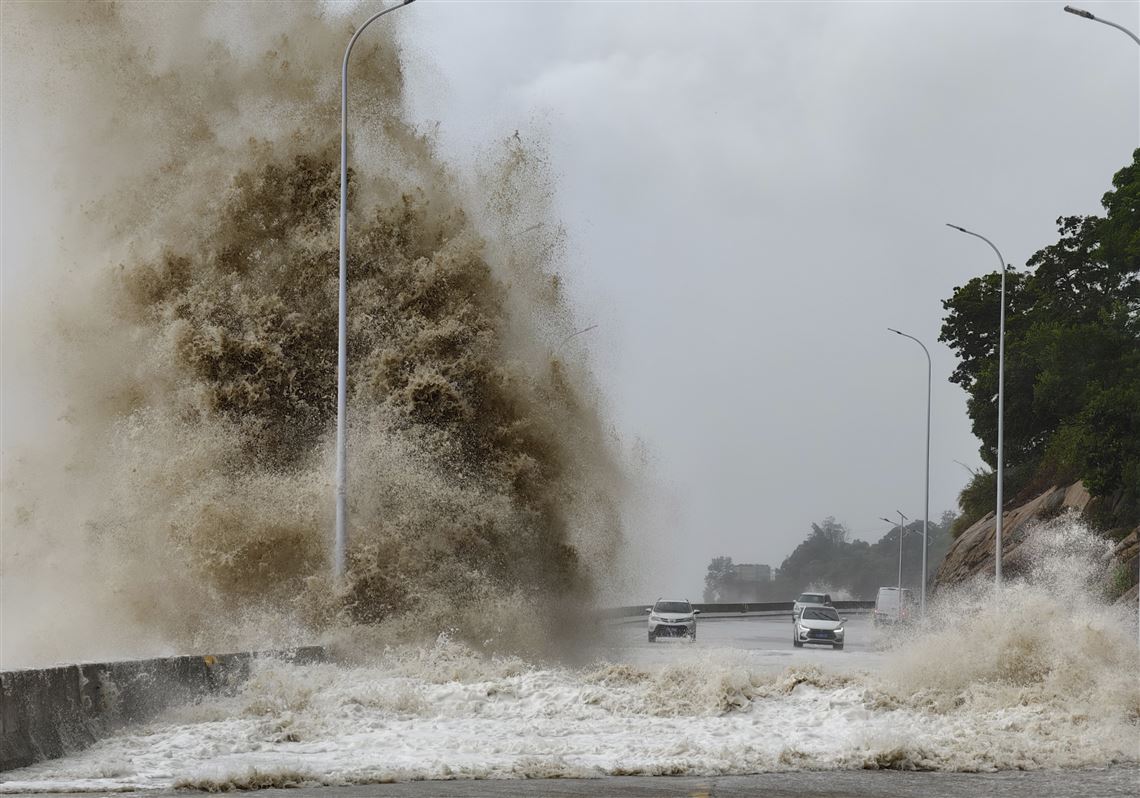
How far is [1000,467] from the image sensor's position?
39844 millimetres

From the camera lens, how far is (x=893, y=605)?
48.1m

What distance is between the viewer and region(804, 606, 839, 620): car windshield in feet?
130

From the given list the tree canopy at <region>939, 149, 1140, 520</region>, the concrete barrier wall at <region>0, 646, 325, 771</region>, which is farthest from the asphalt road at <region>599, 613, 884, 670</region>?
the tree canopy at <region>939, 149, 1140, 520</region>

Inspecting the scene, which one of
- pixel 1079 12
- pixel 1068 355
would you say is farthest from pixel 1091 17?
pixel 1068 355

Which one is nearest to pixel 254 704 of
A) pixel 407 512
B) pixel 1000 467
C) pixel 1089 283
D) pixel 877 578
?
pixel 407 512

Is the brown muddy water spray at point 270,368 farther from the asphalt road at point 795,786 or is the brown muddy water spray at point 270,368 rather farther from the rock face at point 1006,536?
the rock face at point 1006,536

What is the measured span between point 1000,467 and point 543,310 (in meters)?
17.3

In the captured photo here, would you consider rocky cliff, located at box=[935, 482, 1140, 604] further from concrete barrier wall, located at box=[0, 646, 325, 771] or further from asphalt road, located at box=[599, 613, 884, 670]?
concrete barrier wall, located at box=[0, 646, 325, 771]

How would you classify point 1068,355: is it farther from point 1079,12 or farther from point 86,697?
point 86,697

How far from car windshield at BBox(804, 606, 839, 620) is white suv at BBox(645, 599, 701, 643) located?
3.71m

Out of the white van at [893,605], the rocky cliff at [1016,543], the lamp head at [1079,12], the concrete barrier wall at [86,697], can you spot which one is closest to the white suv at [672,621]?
the white van at [893,605]

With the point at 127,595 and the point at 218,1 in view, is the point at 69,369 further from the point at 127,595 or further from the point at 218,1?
the point at 218,1

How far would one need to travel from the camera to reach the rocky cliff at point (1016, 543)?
45.0 m

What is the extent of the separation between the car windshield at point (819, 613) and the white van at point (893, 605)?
6929 millimetres
